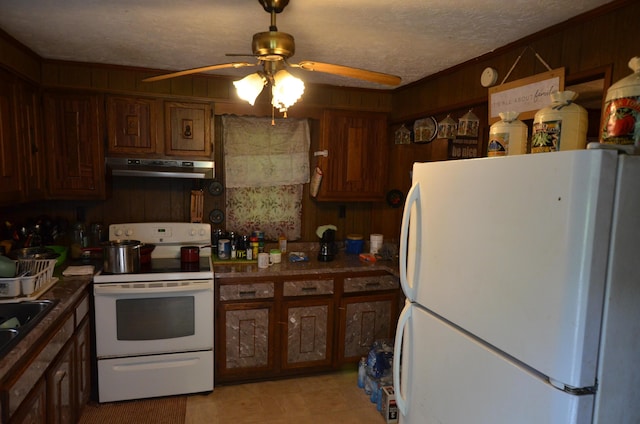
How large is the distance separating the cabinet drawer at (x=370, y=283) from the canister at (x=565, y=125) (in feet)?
6.62

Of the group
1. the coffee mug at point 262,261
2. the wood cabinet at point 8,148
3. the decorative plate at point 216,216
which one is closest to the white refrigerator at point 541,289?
the coffee mug at point 262,261

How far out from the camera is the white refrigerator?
94 cm

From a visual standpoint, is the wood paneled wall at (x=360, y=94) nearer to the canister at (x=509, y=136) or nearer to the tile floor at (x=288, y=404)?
the canister at (x=509, y=136)

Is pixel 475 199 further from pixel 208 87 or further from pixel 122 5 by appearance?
pixel 208 87

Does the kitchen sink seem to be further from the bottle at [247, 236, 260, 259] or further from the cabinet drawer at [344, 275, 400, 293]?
the cabinet drawer at [344, 275, 400, 293]

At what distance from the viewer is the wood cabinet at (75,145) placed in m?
2.82

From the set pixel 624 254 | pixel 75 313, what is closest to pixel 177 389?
pixel 75 313

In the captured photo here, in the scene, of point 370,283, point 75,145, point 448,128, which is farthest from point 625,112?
point 75,145

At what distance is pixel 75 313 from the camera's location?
90.0 inches

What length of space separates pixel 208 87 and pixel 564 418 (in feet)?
9.75

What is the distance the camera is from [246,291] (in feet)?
9.51

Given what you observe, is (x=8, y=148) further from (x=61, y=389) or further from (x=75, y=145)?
(x=61, y=389)

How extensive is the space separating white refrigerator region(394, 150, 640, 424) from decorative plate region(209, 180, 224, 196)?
230 cm

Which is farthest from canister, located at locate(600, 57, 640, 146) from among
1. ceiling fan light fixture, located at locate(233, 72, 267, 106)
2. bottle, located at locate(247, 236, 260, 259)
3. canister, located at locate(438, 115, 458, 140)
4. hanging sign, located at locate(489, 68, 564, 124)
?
bottle, located at locate(247, 236, 260, 259)
